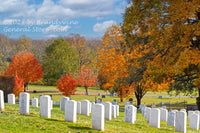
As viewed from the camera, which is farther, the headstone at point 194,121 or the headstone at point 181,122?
the headstone at point 194,121

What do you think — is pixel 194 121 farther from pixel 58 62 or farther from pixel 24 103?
pixel 58 62

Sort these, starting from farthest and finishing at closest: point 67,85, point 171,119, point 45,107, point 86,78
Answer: point 86,78 < point 67,85 < point 171,119 < point 45,107

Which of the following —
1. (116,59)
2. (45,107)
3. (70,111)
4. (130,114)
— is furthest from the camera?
(116,59)

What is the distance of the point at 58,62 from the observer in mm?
60375

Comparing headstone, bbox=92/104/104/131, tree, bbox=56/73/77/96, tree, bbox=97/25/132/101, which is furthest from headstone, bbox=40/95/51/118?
tree, bbox=56/73/77/96

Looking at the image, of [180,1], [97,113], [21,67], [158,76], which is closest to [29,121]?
[97,113]

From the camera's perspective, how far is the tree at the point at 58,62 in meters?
60.1

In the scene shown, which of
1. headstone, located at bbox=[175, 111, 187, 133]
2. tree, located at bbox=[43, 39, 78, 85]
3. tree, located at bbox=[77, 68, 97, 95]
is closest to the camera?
headstone, located at bbox=[175, 111, 187, 133]

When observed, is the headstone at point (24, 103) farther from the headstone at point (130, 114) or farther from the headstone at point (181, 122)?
the headstone at point (181, 122)

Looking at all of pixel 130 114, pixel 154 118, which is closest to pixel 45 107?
pixel 130 114

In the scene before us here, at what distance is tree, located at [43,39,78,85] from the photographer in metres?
60.1

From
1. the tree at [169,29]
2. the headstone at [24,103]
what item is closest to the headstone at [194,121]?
the tree at [169,29]

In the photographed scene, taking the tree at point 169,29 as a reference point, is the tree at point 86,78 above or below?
below

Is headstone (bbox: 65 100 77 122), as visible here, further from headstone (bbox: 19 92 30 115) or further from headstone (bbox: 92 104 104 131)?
headstone (bbox: 19 92 30 115)
